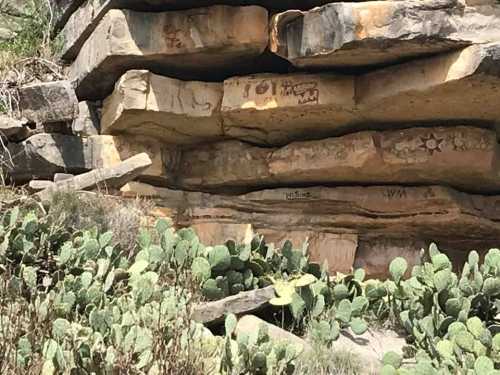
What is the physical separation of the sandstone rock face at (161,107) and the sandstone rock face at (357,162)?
1.45 feet

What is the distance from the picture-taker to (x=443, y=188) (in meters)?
9.09

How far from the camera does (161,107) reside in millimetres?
8766

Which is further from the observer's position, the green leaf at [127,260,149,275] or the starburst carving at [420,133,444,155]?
the starburst carving at [420,133,444,155]

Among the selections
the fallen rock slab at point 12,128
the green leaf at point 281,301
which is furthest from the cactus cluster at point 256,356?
the fallen rock slab at point 12,128

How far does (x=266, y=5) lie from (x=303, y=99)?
1.25 metres

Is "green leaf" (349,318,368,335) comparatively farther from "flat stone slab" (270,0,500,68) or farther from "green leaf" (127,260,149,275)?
"flat stone slab" (270,0,500,68)


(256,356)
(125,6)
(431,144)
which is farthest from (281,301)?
(125,6)

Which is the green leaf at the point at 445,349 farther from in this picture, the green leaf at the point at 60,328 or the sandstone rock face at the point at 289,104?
the sandstone rock face at the point at 289,104

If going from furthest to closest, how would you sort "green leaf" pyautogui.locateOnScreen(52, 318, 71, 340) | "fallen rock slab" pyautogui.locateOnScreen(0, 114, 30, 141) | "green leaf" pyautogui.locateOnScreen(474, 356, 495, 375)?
"fallen rock slab" pyautogui.locateOnScreen(0, 114, 30, 141) < "green leaf" pyautogui.locateOnScreen(474, 356, 495, 375) < "green leaf" pyautogui.locateOnScreen(52, 318, 71, 340)

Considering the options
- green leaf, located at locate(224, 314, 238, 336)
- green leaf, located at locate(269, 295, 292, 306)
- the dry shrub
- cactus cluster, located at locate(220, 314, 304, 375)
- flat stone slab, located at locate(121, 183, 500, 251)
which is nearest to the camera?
cactus cluster, located at locate(220, 314, 304, 375)

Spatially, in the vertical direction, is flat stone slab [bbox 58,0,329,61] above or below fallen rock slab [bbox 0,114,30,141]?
above

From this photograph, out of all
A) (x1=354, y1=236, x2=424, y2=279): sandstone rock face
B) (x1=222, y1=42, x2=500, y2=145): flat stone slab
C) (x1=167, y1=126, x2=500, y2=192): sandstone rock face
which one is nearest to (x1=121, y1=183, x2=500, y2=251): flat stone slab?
(x1=354, y1=236, x2=424, y2=279): sandstone rock face

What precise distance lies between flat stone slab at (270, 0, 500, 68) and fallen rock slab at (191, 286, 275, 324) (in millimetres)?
3265

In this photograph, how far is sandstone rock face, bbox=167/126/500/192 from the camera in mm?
8602
